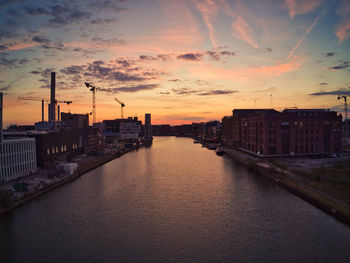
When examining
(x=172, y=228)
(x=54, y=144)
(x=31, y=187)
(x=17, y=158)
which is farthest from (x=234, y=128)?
(x=172, y=228)

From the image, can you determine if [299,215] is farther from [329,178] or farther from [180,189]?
[180,189]

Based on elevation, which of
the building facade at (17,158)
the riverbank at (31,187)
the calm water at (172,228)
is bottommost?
the calm water at (172,228)

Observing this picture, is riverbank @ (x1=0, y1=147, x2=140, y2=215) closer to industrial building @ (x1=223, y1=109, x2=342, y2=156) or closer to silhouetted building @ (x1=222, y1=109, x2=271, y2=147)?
industrial building @ (x1=223, y1=109, x2=342, y2=156)

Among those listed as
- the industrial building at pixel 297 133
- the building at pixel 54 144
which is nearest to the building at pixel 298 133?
the industrial building at pixel 297 133

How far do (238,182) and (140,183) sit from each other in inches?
779

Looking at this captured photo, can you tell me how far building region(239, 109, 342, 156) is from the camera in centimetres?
7194

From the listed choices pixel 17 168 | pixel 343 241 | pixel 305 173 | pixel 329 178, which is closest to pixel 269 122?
pixel 305 173

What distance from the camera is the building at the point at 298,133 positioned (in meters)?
71.9

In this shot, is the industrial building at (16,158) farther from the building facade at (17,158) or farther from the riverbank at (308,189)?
the riverbank at (308,189)

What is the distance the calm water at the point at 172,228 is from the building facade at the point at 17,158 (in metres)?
9.56

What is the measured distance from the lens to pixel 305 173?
150 feet

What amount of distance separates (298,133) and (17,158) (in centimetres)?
7368

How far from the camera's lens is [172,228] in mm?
26234

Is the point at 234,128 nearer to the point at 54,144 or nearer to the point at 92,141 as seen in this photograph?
the point at 92,141
